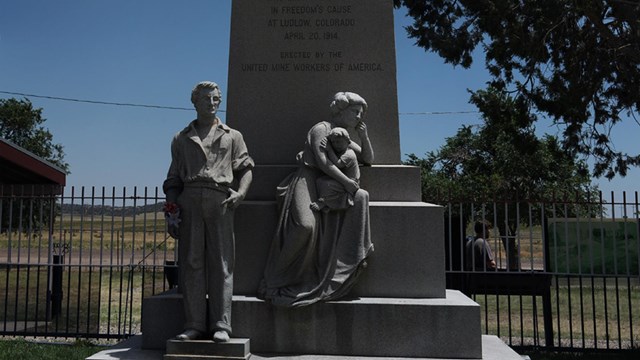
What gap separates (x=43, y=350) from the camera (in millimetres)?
7570

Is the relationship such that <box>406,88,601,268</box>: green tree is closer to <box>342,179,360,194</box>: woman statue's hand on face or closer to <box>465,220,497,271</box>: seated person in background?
<box>465,220,497,271</box>: seated person in background

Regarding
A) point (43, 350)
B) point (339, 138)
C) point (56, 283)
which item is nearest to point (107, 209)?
point (56, 283)

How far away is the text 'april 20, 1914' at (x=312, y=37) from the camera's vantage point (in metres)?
5.37

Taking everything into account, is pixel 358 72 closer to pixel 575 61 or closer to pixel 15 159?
pixel 575 61

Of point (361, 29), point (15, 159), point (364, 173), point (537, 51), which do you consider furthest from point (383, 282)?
point (15, 159)

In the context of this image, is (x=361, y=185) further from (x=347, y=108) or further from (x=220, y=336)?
(x=220, y=336)

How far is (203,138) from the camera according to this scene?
14.8ft

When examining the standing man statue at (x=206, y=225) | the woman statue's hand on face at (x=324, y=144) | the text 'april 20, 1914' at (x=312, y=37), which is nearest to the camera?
the standing man statue at (x=206, y=225)

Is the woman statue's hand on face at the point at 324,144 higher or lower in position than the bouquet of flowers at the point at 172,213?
higher

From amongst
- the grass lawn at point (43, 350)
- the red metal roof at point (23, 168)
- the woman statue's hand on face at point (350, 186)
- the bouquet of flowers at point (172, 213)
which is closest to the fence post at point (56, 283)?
the grass lawn at point (43, 350)

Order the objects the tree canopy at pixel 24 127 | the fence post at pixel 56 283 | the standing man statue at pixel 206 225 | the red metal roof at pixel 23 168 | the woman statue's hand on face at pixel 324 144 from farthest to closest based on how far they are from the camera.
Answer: the tree canopy at pixel 24 127 < the red metal roof at pixel 23 168 < the fence post at pixel 56 283 < the woman statue's hand on face at pixel 324 144 < the standing man statue at pixel 206 225

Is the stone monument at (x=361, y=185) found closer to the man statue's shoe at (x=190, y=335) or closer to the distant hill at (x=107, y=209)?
the man statue's shoe at (x=190, y=335)

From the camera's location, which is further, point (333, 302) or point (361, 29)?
point (361, 29)

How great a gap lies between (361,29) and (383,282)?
2354 mm
